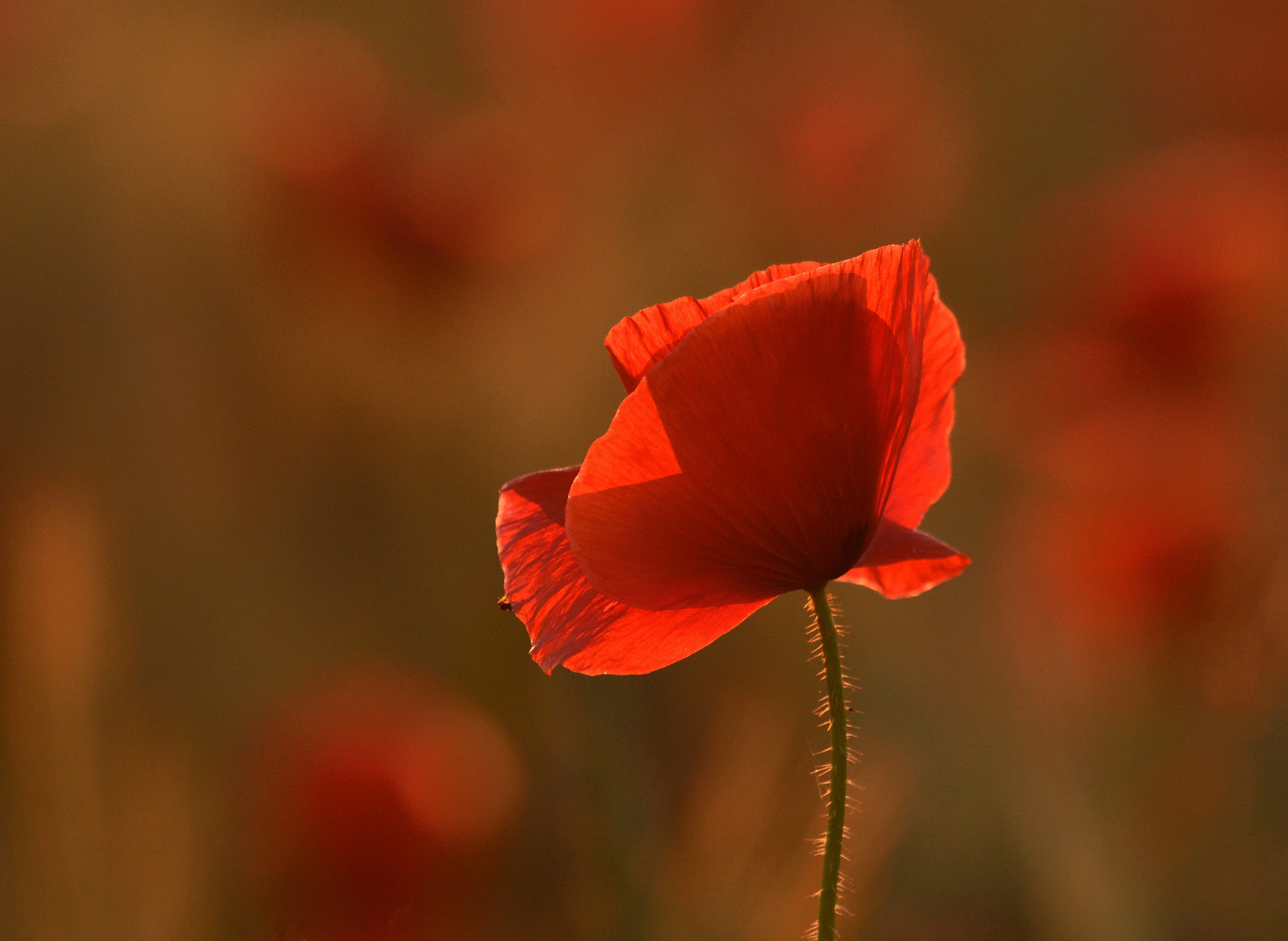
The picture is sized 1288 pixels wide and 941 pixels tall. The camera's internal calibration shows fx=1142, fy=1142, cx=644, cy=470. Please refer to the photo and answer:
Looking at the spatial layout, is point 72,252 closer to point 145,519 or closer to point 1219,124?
point 145,519

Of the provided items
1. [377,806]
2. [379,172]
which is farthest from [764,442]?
[379,172]

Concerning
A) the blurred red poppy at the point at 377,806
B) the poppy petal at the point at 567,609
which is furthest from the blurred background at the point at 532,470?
the poppy petal at the point at 567,609

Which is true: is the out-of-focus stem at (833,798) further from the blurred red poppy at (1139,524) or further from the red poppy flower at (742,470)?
the blurred red poppy at (1139,524)

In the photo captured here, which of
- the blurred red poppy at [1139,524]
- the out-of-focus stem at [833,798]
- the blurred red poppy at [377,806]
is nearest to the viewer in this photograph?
the out-of-focus stem at [833,798]

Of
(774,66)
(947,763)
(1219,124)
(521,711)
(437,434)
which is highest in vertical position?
(774,66)

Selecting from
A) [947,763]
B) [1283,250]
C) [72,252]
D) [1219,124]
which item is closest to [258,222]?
[72,252]

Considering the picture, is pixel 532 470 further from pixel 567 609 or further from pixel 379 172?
pixel 567 609

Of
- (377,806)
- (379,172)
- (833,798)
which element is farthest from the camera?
(379,172)
